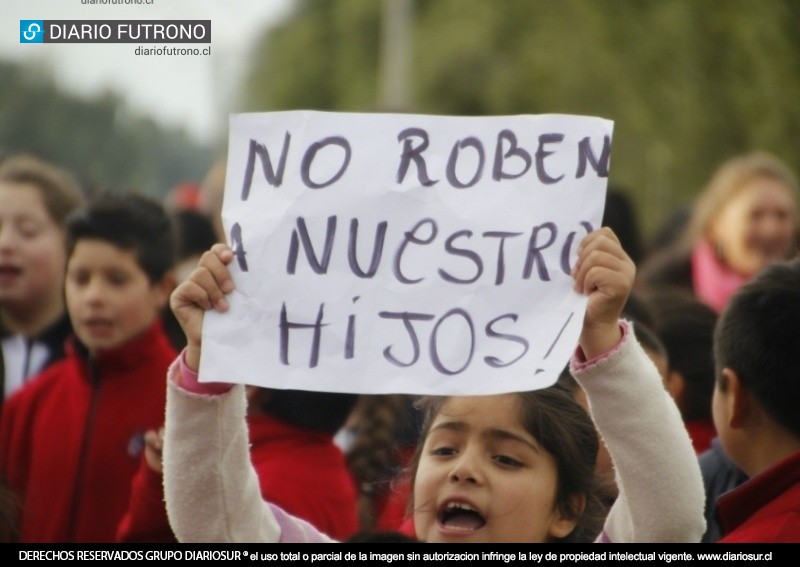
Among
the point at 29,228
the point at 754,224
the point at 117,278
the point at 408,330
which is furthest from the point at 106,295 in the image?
the point at 754,224

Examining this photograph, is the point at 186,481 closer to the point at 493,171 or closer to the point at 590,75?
the point at 493,171

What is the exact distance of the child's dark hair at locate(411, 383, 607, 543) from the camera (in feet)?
9.79

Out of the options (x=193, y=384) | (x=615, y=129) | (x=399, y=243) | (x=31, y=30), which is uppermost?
(x=615, y=129)

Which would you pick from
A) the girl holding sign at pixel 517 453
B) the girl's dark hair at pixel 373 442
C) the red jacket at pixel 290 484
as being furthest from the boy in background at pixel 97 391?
the girl holding sign at pixel 517 453

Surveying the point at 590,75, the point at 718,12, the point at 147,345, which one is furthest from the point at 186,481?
the point at 590,75

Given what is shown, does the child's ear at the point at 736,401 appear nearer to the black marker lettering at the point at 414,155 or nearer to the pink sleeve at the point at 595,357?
the pink sleeve at the point at 595,357

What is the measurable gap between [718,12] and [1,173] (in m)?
9.03

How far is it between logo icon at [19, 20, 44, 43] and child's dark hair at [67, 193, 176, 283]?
545mm

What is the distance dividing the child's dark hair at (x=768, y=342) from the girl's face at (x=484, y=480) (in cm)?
44

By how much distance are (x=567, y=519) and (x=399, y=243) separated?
2.51 feet

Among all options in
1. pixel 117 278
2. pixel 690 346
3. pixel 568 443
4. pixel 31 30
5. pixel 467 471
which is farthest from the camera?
pixel 690 346

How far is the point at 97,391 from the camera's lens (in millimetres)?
4074

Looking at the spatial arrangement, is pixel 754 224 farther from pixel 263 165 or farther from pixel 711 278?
pixel 263 165

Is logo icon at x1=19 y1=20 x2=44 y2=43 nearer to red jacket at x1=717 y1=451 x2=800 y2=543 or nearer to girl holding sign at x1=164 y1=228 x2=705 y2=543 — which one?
girl holding sign at x1=164 y1=228 x2=705 y2=543
